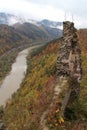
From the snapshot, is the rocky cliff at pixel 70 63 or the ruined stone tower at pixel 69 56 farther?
the ruined stone tower at pixel 69 56

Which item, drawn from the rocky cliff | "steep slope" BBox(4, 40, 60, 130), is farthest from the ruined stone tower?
"steep slope" BBox(4, 40, 60, 130)

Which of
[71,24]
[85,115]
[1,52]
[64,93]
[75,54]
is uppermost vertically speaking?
[71,24]

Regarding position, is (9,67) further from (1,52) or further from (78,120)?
(78,120)

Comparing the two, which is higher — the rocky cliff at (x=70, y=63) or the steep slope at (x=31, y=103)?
the rocky cliff at (x=70, y=63)

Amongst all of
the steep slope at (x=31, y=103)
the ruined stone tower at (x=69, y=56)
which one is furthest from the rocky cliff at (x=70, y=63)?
the steep slope at (x=31, y=103)

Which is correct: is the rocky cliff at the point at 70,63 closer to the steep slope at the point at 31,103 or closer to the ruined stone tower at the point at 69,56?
the ruined stone tower at the point at 69,56

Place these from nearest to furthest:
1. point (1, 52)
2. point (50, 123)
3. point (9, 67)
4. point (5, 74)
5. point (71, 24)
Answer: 1. point (50, 123)
2. point (71, 24)
3. point (5, 74)
4. point (9, 67)
5. point (1, 52)

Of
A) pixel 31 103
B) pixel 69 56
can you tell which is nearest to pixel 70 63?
pixel 69 56

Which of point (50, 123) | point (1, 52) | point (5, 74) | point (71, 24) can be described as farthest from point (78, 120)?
point (1, 52)

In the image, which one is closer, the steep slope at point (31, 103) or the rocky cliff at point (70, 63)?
the rocky cliff at point (70, 63)
